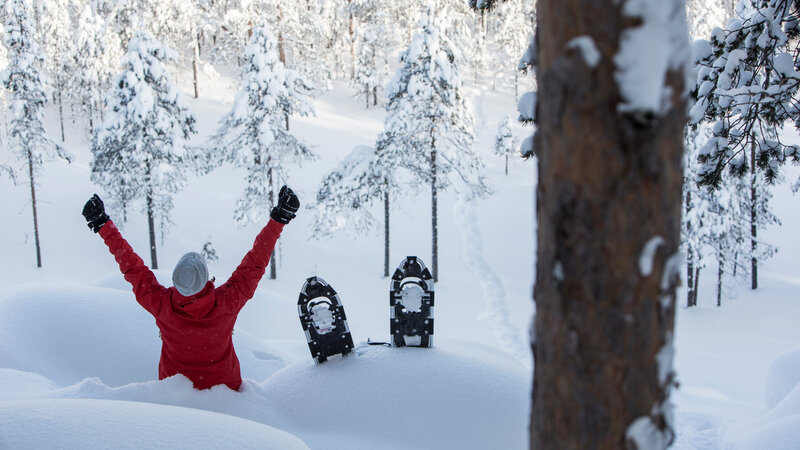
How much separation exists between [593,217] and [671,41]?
0.49m

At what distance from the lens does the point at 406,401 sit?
439 cm

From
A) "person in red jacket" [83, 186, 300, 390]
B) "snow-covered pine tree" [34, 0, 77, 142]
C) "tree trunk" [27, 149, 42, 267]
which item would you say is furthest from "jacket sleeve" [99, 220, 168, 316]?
"snow-covered pine tree" [34, 0, 77, 142]

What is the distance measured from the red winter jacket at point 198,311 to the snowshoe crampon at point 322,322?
889mm

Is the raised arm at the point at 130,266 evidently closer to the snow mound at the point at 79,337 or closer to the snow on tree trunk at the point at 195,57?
the snow mound at the point at 79,337

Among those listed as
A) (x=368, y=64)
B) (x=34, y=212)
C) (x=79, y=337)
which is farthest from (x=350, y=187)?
(x=368, y=64)

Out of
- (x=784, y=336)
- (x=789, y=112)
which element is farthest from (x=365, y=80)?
(x=789, y=112)

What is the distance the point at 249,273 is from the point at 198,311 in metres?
0.47

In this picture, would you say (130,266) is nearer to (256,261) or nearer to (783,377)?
(256,261)

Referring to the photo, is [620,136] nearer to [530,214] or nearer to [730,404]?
[730,404]

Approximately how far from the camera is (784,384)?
707 centimetres

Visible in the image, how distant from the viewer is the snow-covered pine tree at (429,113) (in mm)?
18359

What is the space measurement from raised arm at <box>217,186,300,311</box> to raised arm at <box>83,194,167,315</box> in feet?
1.60

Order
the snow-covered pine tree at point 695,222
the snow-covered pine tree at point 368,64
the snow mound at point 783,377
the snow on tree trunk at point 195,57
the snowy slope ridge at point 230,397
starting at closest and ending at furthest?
1. the snowy slope ridge at point 230,397
2. the snow mound at point 783,377
3. the snow-covered pine tree at point 695,222
4. the snow on tree trunk at point 195,57
5. the snow-covered pine tree at point 368,64

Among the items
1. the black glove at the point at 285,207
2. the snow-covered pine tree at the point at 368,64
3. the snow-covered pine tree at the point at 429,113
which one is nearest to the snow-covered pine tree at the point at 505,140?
the snow-covered pine tree at the point at 368,64
